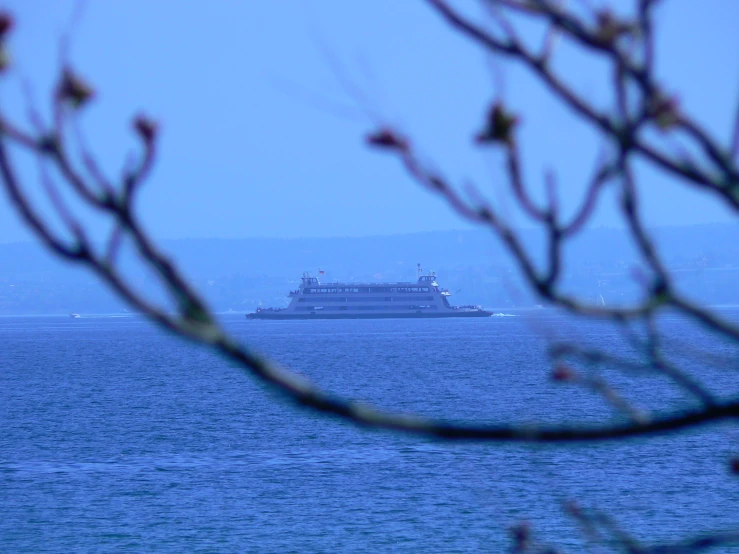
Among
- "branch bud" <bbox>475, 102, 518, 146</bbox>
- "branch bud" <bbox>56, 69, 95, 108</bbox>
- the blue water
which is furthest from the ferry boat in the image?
"branch bud" <bbox>56, 69, 95, 108</bbox>

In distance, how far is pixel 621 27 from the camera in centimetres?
201

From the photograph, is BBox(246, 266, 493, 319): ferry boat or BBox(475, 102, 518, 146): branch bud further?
BBox(246, 266, 493, 319): ferry boat

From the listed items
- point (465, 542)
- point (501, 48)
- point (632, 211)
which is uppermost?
point (501, 48)

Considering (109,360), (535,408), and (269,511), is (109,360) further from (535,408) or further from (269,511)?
(269,511)

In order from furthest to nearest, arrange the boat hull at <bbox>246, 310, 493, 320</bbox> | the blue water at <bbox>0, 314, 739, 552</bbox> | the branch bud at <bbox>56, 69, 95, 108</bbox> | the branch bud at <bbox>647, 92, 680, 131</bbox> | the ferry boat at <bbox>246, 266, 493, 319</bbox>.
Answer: the boat hull at <bbox>246, 310, 493, 320</bbox> → the ferry boat at <bbox>246, 266, 493, 319</bbox> → the blue water at <bbox>0, 314, 739, 552</bbox> → the branch bud at <bbox>647, 92, 680, 131</bbox> → the branch bud at <bbox>56, 69, 95, 108</bbox>

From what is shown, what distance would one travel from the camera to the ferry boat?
427ft

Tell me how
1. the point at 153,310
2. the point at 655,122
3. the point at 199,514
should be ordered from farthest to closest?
the point at 199,514, the point at 655,122, the point at 153,310

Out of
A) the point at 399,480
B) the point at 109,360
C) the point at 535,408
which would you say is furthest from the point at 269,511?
the point at 109,360

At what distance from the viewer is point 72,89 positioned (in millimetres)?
1743

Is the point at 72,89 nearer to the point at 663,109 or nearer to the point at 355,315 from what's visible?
the point at 663,109

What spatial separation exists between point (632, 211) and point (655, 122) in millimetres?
170

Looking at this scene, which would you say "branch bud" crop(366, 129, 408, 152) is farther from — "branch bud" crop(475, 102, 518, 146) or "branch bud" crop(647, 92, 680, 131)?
"branch bud" crop(647, 92, 680, 131)

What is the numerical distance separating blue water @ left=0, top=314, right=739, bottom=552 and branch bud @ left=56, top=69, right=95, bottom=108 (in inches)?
42.4

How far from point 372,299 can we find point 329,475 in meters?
105
